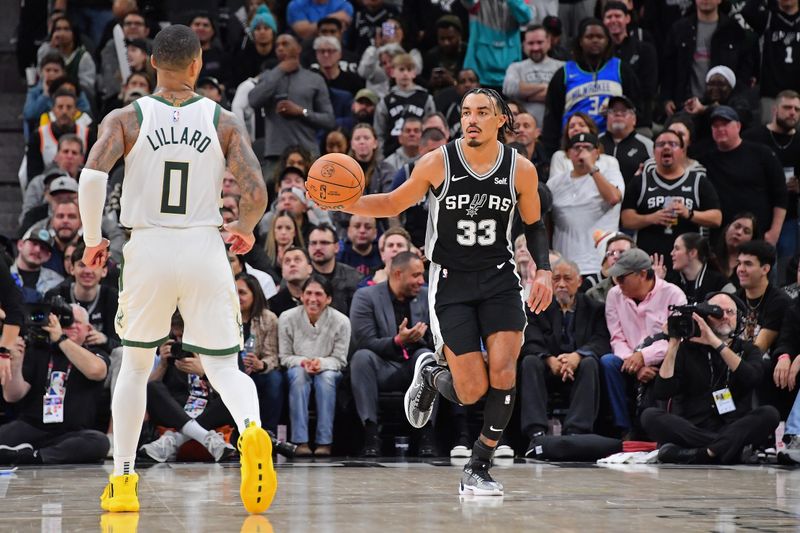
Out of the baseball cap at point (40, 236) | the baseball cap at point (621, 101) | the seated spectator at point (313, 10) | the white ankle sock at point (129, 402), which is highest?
the seated spectator at point (313, 10)

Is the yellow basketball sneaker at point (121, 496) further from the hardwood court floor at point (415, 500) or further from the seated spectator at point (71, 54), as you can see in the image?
the seated spectator at point (71, 54)

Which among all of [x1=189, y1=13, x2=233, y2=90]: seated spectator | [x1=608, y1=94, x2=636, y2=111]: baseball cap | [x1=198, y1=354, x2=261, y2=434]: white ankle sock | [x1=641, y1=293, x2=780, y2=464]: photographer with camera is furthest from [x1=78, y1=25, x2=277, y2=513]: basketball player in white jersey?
[x1=189, y1=13, x2=233, y2=90]: seated spectator

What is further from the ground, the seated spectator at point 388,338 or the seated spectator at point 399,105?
the seated spectator at point 399,105

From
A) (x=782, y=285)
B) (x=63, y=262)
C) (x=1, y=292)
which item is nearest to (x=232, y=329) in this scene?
(x=1, y=292)

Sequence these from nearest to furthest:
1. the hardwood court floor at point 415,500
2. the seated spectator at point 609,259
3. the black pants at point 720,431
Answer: the hardwood court floor at point 415,500 < the black pants at point 720,431 < the seated spectator at point 609,259

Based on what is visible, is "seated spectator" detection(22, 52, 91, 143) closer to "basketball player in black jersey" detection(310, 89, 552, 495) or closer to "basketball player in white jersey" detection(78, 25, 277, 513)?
"basketball player in black jersey" detection(310, 89, 552, 495)

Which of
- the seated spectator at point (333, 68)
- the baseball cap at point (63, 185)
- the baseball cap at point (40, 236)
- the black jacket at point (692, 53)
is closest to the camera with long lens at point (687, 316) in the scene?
the black jacket at point (692, 53)

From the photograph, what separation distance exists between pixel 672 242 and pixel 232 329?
6.91 meters

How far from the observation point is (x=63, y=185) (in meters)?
12.1

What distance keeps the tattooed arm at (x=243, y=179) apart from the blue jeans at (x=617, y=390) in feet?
16.7

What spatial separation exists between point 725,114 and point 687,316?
374 cm

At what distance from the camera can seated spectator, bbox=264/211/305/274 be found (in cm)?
1188

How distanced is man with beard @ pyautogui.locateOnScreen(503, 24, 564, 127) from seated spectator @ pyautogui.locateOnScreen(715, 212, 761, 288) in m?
3.09

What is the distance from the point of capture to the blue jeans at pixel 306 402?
1037 cm
